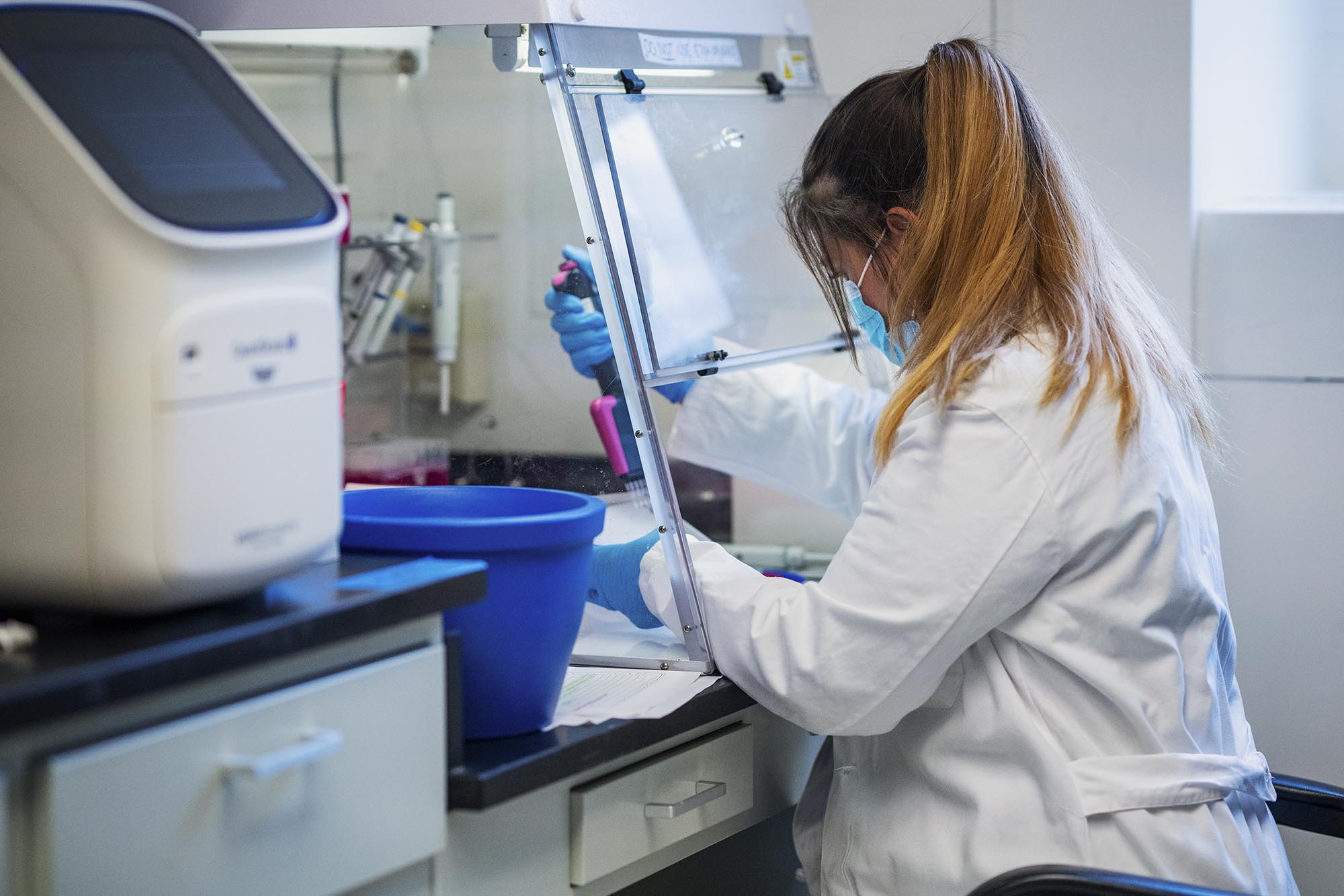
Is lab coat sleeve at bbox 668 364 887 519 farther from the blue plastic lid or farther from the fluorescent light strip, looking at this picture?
the blue plastic lid

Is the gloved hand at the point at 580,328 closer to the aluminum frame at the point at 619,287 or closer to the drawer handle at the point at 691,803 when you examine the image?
the aluminum frame at the point at 619,287

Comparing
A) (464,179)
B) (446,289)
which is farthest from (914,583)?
(464,179)

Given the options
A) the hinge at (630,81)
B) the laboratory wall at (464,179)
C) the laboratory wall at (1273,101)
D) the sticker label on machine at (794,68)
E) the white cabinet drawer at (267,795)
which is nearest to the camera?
the white cabinet drawer at (267,795)

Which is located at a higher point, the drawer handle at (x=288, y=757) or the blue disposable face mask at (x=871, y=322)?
the blue disposable face mask at (x=871, y=322)

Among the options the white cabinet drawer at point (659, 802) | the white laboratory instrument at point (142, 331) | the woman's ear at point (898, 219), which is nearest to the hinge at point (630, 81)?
the woman's ear at point (898, 219)

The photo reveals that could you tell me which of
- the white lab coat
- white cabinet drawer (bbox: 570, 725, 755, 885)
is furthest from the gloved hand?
white cabinet drawer (bbox: 570, 725, 755, 885)

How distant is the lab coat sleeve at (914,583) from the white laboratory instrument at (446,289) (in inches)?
47.7

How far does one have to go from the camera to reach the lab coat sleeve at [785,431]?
177cm

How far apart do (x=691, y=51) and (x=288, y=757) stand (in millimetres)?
1030

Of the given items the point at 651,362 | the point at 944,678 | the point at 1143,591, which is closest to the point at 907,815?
the point at 944,678

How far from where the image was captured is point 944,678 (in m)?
1.20

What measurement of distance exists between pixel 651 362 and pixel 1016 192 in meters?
0.39

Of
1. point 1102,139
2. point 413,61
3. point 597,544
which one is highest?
point 413,61

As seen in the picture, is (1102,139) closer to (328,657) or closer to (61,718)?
(328,657)
